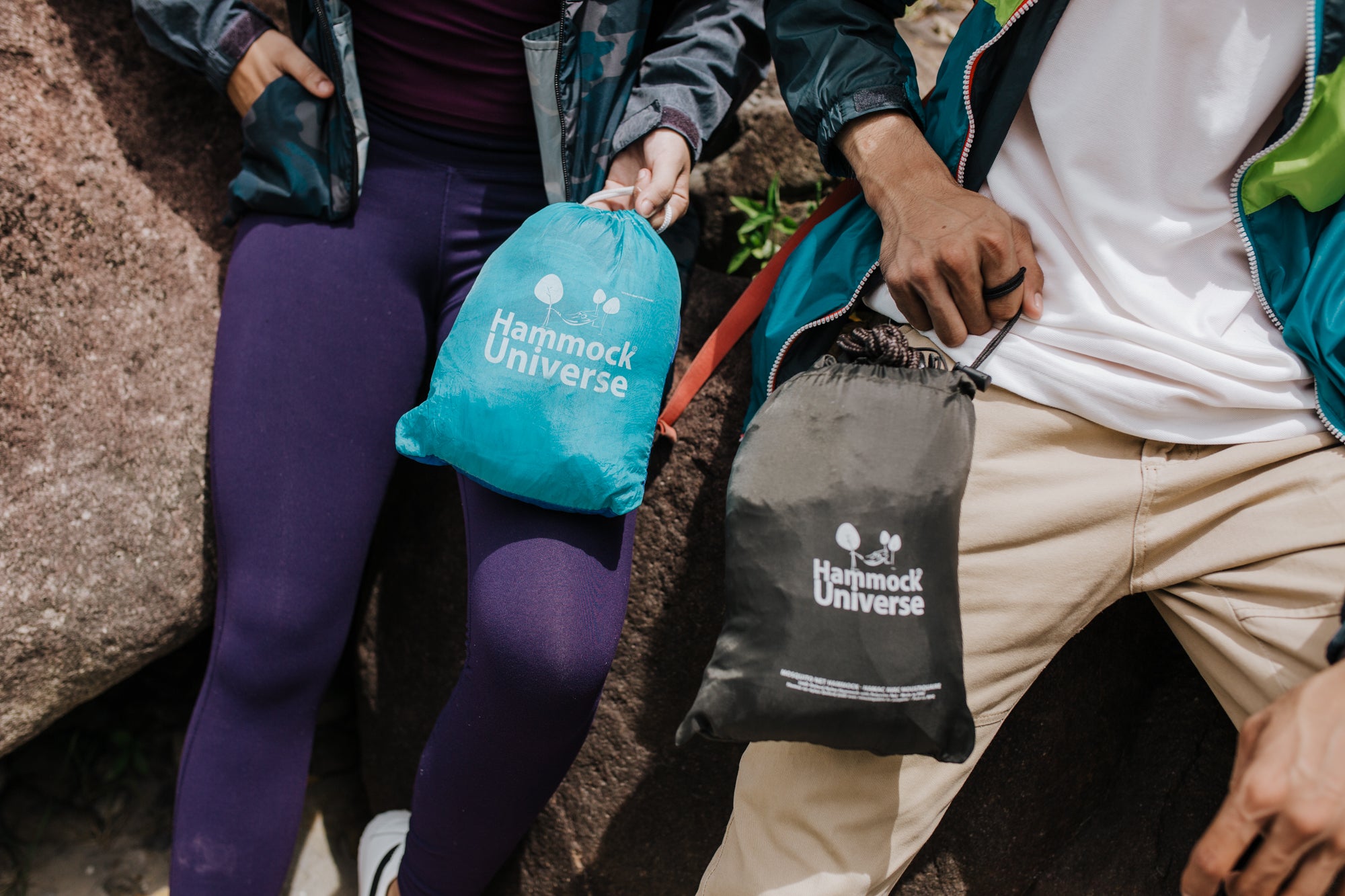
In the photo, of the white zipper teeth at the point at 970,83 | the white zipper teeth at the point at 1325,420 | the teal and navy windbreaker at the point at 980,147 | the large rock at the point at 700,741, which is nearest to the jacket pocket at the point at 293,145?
the large rock at the point at 700,741

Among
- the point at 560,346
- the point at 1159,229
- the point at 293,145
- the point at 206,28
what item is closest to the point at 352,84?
the point at 293,145

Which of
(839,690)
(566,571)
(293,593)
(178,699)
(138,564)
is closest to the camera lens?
(839,690)

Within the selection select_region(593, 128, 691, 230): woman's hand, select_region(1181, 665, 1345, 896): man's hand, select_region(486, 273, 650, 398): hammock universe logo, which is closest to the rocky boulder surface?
select_region(593, 128, 691, 230): woman's hand

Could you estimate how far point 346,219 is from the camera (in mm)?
1586

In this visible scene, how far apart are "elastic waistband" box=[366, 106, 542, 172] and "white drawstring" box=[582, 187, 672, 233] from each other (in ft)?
0.63

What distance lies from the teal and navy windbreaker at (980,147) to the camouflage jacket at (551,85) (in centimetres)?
14

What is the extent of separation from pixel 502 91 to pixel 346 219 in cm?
35

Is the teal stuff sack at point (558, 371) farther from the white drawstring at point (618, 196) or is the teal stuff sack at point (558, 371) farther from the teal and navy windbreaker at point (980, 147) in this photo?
the teal and navy windbreaker at point (980, 147)

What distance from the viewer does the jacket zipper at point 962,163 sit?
1.23m

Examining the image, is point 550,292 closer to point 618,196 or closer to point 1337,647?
point 618,196

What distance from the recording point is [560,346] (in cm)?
128

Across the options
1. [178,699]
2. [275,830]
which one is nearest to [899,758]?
[275,830]

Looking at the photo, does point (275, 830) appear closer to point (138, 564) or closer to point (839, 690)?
point (138, 564)

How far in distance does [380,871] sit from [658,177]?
1376mm
